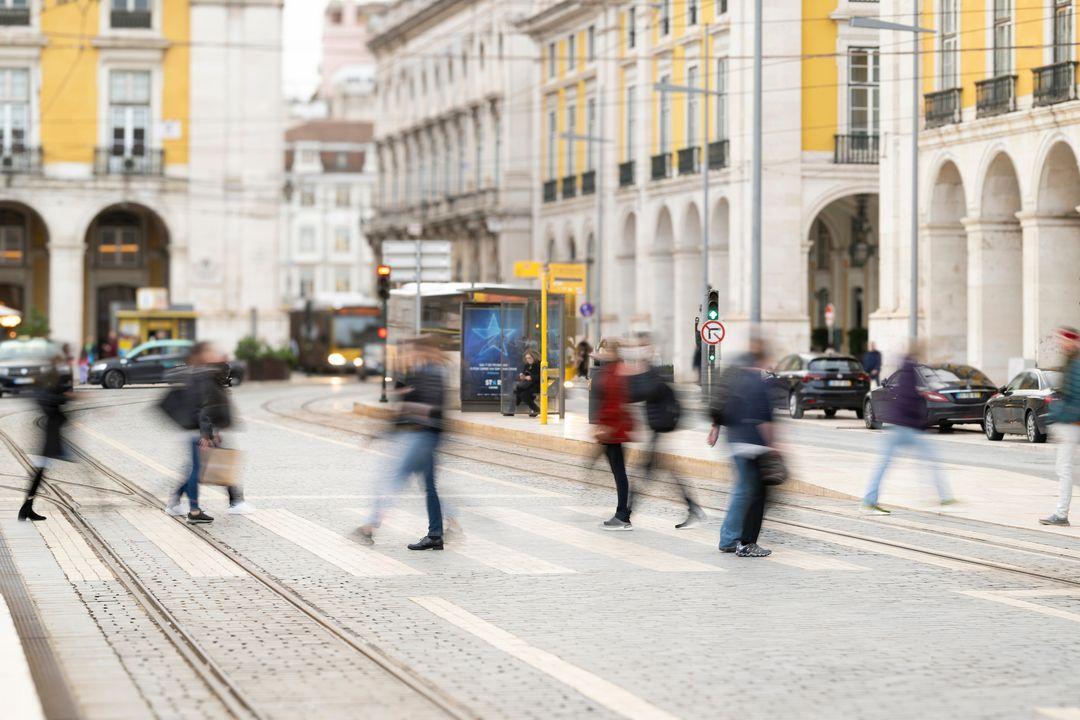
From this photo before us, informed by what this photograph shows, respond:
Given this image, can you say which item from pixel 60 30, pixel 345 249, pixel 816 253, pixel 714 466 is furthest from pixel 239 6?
pixel 345 249

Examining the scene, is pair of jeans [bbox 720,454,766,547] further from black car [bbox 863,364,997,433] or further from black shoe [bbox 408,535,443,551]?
black car [bbox 863,364,997,433]

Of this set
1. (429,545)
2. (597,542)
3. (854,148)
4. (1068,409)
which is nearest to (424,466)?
(429,545)

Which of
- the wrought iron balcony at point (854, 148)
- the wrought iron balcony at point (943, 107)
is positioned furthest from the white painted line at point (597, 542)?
the wrought iron balcony at point (854, 148)

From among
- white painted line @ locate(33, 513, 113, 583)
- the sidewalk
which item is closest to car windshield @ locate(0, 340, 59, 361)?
the sidewalk

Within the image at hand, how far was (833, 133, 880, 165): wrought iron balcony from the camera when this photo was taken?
60.0m

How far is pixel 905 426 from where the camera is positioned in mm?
19328

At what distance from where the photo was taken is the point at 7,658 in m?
9.96

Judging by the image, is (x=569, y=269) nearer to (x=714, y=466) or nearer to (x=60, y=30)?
(x=714, y=466)

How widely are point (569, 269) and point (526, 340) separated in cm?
616

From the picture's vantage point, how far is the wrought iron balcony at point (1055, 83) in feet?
138

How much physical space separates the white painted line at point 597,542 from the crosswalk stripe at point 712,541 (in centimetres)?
61

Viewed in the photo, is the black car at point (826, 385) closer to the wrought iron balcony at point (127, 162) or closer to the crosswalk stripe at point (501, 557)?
the crosswalk stripe at point (501, 557)

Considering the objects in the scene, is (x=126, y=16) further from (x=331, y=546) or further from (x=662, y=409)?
(x=331, y=546)

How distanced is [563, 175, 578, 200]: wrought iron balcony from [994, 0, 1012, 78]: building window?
104 feet
